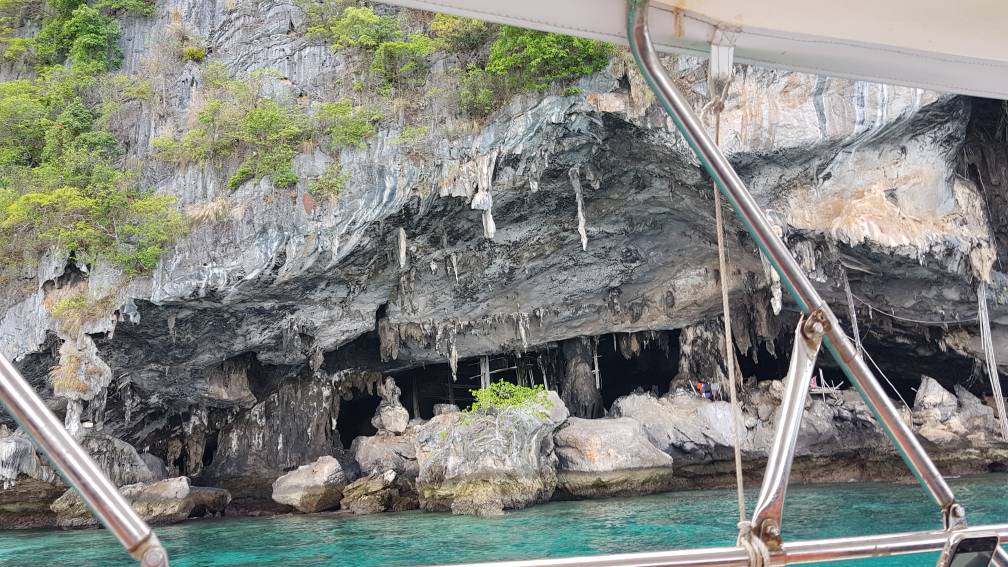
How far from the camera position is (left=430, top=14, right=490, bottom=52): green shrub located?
13039mm

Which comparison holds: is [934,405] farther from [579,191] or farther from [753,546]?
[753,546]

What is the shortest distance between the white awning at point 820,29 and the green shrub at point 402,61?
12.3 metres

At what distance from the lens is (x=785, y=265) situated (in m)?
1.23

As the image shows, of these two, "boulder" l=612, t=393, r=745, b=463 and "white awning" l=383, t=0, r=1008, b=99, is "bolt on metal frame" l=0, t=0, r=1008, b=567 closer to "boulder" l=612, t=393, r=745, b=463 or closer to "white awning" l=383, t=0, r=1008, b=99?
"white awning" l=383, t=0, r=1008, b=99

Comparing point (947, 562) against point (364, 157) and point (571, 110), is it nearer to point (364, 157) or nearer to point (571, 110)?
point (571, 110)

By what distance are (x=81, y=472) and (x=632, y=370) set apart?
16.9m

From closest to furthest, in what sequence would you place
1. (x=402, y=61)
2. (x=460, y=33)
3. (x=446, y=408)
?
(x=460, y=33) → (x=402, y=61) → (x=446, y=408)

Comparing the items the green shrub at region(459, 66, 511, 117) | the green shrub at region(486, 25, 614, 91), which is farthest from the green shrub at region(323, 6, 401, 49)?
the green shrub at region(486, 25, 614, 91)

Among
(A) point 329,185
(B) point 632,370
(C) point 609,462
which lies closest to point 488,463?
(C) point 609,462

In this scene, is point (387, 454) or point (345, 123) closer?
point (345, 123)

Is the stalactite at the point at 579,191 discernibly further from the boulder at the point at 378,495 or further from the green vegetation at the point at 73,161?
the green vegetation at the point at 73,161

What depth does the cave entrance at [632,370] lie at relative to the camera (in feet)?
54.1

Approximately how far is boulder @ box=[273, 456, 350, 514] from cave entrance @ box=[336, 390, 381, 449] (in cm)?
364

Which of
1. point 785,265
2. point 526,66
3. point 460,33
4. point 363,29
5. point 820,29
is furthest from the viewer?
point 363,29
